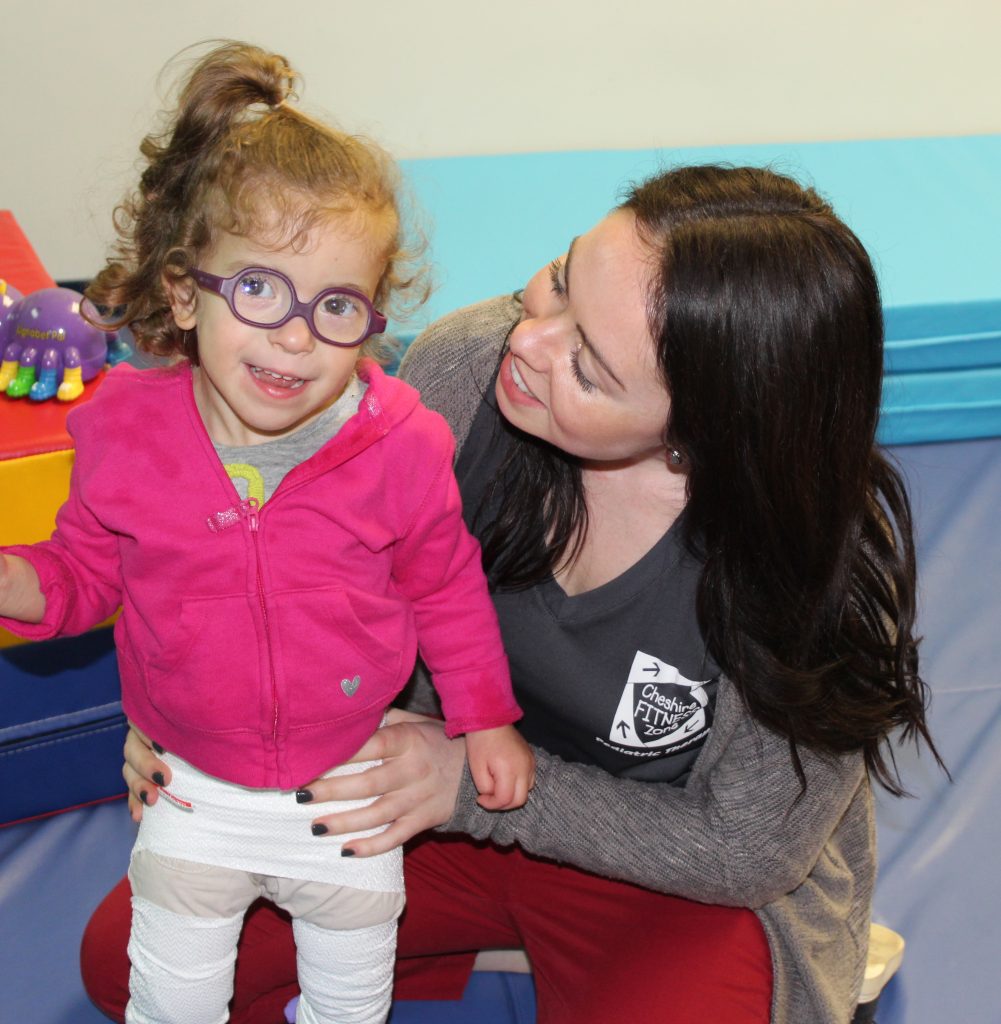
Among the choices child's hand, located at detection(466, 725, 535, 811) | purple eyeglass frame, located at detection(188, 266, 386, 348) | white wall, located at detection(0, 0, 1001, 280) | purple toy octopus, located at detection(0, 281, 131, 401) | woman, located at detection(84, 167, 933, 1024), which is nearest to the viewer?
purple eyeglass frame, located at detection(188, 266, 386, 348)

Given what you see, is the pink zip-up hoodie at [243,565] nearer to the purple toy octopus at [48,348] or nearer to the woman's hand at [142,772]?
the woman's hand at [142,772]

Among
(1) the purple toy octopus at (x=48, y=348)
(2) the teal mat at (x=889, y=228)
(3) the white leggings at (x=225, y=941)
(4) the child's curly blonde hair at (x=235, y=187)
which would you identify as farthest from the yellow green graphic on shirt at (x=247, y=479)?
(2) the teal mat at (x=889, y=228)

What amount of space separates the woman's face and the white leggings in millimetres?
481

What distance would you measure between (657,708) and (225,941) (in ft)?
1.60

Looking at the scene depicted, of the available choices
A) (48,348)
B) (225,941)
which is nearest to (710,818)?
(225,941)

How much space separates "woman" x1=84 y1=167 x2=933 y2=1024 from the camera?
1.05m

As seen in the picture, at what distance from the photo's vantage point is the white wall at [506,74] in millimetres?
2576

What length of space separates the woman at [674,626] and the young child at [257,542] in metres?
0.07

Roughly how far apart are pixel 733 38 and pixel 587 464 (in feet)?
6.83

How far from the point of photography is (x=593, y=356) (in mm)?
1069

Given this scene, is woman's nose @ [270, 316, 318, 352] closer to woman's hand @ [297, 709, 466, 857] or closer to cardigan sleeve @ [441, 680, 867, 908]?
woman's hand @ [297, 709, 466, 857]

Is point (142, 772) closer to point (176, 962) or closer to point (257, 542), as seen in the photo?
point (176, 962)

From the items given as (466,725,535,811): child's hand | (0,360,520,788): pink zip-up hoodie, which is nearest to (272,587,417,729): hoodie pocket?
(0,360,520,788): pink zip-up hoodie

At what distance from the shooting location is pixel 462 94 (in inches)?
112
